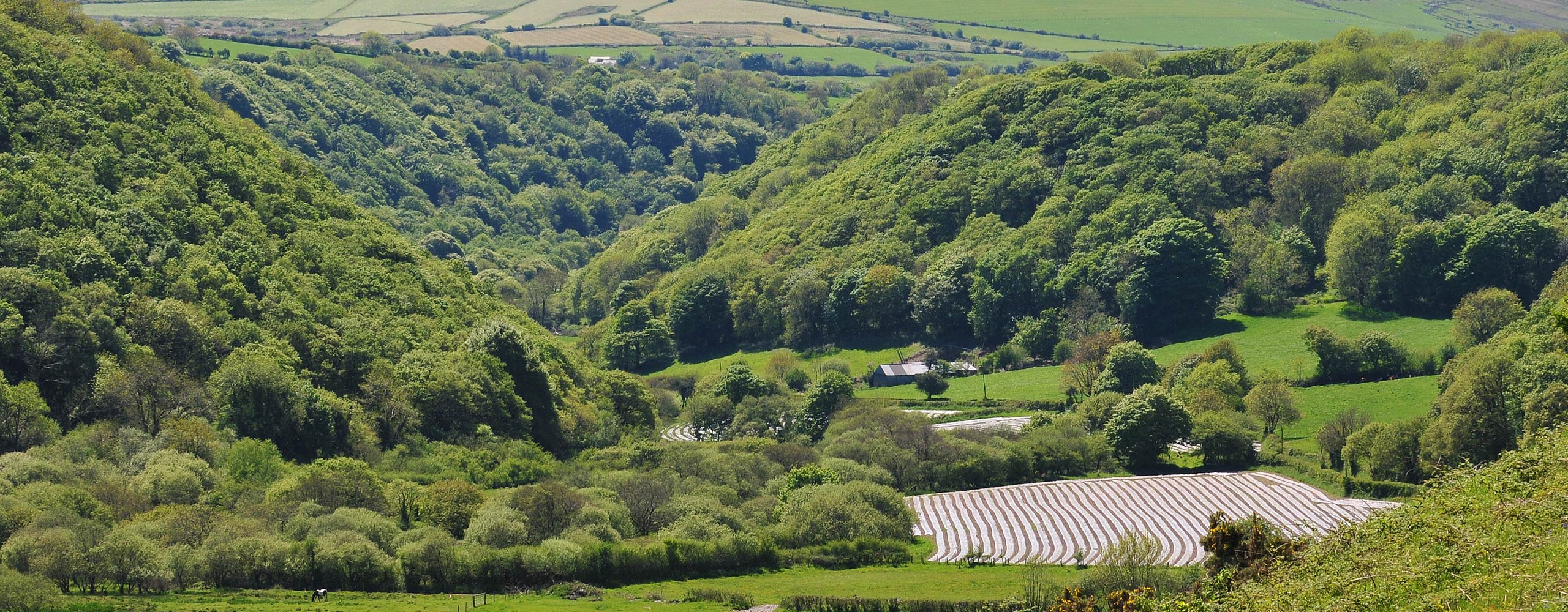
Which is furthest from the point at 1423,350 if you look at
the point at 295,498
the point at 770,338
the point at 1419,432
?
the point at 295,498

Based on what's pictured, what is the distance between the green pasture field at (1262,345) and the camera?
429 feet

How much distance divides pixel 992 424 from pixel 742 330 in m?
52.4

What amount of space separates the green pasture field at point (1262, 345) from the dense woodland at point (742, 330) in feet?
Result: 8.37

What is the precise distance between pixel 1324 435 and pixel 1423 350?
21.7m

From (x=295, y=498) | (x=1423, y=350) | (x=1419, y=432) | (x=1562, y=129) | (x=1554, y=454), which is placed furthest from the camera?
(x=1562, y=129)

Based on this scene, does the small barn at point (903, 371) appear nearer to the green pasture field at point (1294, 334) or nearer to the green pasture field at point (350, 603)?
the green pasture field at point (1294, 334)

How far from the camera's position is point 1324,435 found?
360 feet

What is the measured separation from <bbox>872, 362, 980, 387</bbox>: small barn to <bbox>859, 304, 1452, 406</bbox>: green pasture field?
5.32ft

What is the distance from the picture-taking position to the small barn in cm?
14900

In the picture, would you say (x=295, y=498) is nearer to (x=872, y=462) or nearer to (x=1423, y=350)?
(x=872, y=462)

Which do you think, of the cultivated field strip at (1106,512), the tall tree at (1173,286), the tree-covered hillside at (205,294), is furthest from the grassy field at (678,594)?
the tall tree at (1173,286)

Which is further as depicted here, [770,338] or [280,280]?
[770,338]

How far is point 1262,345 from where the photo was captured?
13738cm

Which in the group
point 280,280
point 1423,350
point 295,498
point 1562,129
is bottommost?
point 295,498
